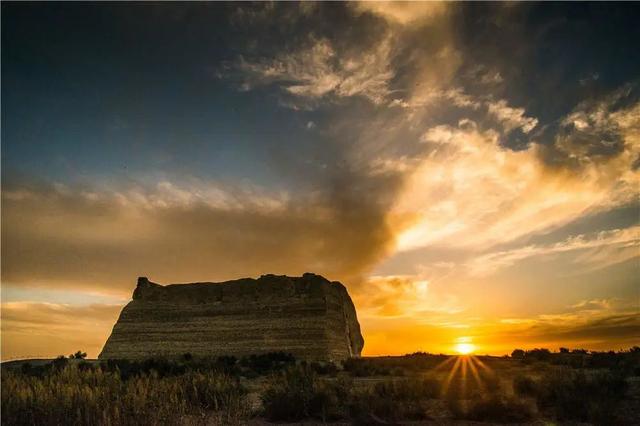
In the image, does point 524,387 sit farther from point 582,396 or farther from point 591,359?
point 591,359

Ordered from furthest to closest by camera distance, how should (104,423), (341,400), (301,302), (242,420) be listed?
(301,302)
(341,400)
(242,420)
(104,423)

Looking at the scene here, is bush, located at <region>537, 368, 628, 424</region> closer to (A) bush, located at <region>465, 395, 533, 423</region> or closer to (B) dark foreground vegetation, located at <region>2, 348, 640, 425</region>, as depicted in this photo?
(B) dark foreground vegetation, located at <region>2, 348, 640, 425</region>

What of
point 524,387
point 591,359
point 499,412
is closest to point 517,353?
A: point 591,359

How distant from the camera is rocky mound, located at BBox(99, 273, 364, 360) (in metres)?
38.7

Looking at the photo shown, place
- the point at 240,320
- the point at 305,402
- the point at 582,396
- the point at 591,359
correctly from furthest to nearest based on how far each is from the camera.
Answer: the point at 240,320 → the point at 591,359 → the point at 305,402 → the point at 582,396

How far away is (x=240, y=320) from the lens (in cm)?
4172

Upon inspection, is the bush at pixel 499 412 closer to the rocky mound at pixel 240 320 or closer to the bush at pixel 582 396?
the bush at pixel 582 396

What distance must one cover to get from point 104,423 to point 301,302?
113 feet

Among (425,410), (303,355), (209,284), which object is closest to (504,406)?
(425,410)

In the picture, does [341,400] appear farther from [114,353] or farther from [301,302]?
[114,353]

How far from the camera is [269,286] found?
43281 mm

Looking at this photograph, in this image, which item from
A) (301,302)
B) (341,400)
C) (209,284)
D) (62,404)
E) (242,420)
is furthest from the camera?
(209,284)

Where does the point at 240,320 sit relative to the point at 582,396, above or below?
above

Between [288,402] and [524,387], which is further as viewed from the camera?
[524,387]
